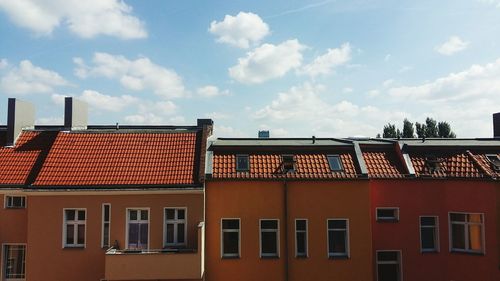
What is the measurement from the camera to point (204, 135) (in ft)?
65.2

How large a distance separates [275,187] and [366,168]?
4.35 meters

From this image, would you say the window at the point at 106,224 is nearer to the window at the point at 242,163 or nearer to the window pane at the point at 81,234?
the window pane at the point at 81,234

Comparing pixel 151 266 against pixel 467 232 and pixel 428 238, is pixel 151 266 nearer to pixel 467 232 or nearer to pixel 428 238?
pixel 428 238

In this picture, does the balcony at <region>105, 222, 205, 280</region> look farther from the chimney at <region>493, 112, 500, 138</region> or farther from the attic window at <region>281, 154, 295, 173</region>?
the chimney at <region>493, 112, 500, 138</region>

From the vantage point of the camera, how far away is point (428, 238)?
63.7 ft

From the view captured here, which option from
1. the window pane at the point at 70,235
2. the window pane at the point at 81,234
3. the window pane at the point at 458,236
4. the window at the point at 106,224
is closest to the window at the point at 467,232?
the window pane at the point at 458,236

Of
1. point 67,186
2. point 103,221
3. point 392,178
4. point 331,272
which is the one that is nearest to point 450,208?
point 392,178

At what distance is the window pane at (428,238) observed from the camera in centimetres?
1936


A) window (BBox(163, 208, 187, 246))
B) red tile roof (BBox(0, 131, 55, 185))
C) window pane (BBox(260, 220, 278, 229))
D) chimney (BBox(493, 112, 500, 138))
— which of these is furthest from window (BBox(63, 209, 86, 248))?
chimney (BBox(493, 112, 500, 138))

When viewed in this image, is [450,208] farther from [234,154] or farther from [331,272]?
[234,154]

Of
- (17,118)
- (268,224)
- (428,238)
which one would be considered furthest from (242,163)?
(17,118)

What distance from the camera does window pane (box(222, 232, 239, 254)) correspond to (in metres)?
18.5

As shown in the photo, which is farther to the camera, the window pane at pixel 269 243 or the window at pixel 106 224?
the window pane at pixel 269 243

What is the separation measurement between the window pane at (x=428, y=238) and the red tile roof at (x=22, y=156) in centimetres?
1812
